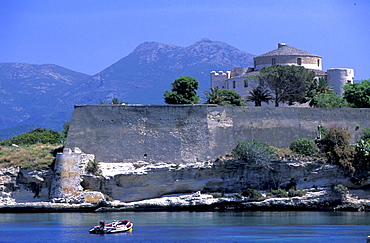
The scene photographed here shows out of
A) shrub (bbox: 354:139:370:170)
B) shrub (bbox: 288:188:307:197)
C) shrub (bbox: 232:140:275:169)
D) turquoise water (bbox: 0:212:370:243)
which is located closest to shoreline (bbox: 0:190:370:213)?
shrub (bbox: 288:188:307:197)

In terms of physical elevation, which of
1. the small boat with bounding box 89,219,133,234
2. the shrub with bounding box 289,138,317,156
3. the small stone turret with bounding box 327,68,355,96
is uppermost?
the small stone turret with bounding box 327,68,355,96

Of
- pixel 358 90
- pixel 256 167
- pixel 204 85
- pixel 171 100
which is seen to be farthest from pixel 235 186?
pixel 204 85

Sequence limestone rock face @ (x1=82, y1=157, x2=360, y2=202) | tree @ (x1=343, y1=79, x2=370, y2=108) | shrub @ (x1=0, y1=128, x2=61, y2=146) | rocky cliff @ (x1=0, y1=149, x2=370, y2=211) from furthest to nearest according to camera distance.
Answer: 1. shrub @ (x1=0, y1=128, x2=61, y2=146)
2. tree @ (x1=343, y1=79, x2=370, y2=108)
3. limestone rock face @ (x1=82, y1=157, x2=360, y2=202)
4. rocky cliff @ (x1=0, y1=149, x2=370, y2=211)

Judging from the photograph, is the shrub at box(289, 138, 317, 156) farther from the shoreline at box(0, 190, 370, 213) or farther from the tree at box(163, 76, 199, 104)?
the tree at box(163, 76, 199, 104)

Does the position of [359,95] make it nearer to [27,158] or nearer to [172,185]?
[172,185]

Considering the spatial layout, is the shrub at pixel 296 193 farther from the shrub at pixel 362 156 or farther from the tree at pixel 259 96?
the tree at pixel 259 96

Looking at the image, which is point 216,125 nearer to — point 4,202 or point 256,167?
point 256,167

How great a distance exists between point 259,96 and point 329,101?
15.6 feet

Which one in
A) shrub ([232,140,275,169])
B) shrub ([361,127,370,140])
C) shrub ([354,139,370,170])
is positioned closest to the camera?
shrub ([232,140,275,169])

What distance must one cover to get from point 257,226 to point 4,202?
583 inches

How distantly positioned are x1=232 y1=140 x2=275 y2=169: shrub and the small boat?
36.3ft

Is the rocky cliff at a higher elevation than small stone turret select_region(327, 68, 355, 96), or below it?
below

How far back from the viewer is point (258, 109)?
142 ft

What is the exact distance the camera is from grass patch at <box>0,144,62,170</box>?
41188 millimetres
